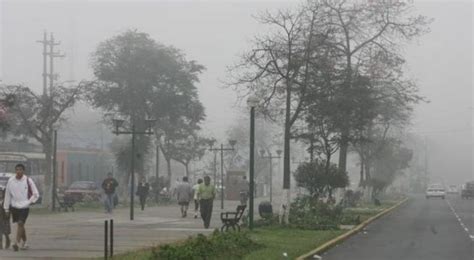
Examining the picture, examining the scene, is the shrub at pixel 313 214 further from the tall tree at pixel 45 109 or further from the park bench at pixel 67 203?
the tall tree at pixel 45 109

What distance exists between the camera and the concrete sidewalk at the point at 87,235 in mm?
16453

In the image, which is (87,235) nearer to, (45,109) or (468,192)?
(45,109)

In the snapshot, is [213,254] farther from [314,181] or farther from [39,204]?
[39,204]

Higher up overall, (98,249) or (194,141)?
(194,141)

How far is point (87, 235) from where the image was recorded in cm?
2177

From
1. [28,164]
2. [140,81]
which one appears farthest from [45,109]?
[140,81]

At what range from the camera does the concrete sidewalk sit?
16453mm

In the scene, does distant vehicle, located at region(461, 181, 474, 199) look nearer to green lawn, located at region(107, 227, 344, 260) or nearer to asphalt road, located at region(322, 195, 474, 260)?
asphalt road, located at region(322, 195, 474, 260)

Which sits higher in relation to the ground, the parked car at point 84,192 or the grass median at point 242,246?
the parked car at point 84,192

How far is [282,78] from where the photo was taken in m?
26.8

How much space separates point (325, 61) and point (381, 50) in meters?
14.3

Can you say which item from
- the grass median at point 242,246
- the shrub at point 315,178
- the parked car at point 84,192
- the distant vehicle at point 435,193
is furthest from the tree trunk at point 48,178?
the distant vehicle at point 435,193

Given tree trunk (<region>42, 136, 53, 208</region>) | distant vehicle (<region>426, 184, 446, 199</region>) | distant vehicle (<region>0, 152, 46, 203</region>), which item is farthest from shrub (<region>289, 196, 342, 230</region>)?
distant vehicle (<region>426, 184, 446, 199</region>)

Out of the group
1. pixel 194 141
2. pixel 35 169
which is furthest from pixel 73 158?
pixel 35 169
